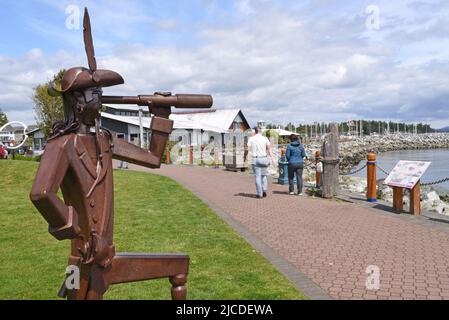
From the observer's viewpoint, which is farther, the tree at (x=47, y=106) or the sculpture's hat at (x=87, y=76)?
the tree at (x=47, y=106)

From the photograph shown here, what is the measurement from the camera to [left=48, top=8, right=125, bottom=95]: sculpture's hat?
8.81 feet

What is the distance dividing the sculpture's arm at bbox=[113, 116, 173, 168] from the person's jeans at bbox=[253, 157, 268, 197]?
7756mm

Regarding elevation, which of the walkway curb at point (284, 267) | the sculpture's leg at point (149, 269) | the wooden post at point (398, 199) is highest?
the sculpture's leg at point (149, 269)

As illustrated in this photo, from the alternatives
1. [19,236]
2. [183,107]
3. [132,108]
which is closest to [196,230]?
[19,236]

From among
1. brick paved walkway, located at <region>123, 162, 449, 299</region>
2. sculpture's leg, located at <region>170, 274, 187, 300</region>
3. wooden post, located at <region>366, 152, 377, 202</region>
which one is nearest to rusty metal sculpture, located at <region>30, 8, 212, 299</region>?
sculpture's leg, located at <region>170, 274, 187, 300</region>

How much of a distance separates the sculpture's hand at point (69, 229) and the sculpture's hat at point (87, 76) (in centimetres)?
80

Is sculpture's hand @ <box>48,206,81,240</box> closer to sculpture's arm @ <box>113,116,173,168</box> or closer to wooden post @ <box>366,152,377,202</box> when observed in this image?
sculpture's arm @ <box>113,116,173,168</box>

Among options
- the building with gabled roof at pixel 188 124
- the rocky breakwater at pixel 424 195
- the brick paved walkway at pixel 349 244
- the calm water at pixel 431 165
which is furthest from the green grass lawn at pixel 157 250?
the building with gabled roof at pixel 188 124

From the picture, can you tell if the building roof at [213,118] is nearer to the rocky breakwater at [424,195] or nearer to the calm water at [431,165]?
the calm water at [431,165]

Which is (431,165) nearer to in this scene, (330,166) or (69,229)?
(330,166)

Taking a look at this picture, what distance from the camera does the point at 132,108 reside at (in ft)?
131

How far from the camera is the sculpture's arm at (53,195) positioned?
2.42 meters

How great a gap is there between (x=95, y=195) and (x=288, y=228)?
544 cm

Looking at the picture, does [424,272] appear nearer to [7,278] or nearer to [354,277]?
[354,277]
